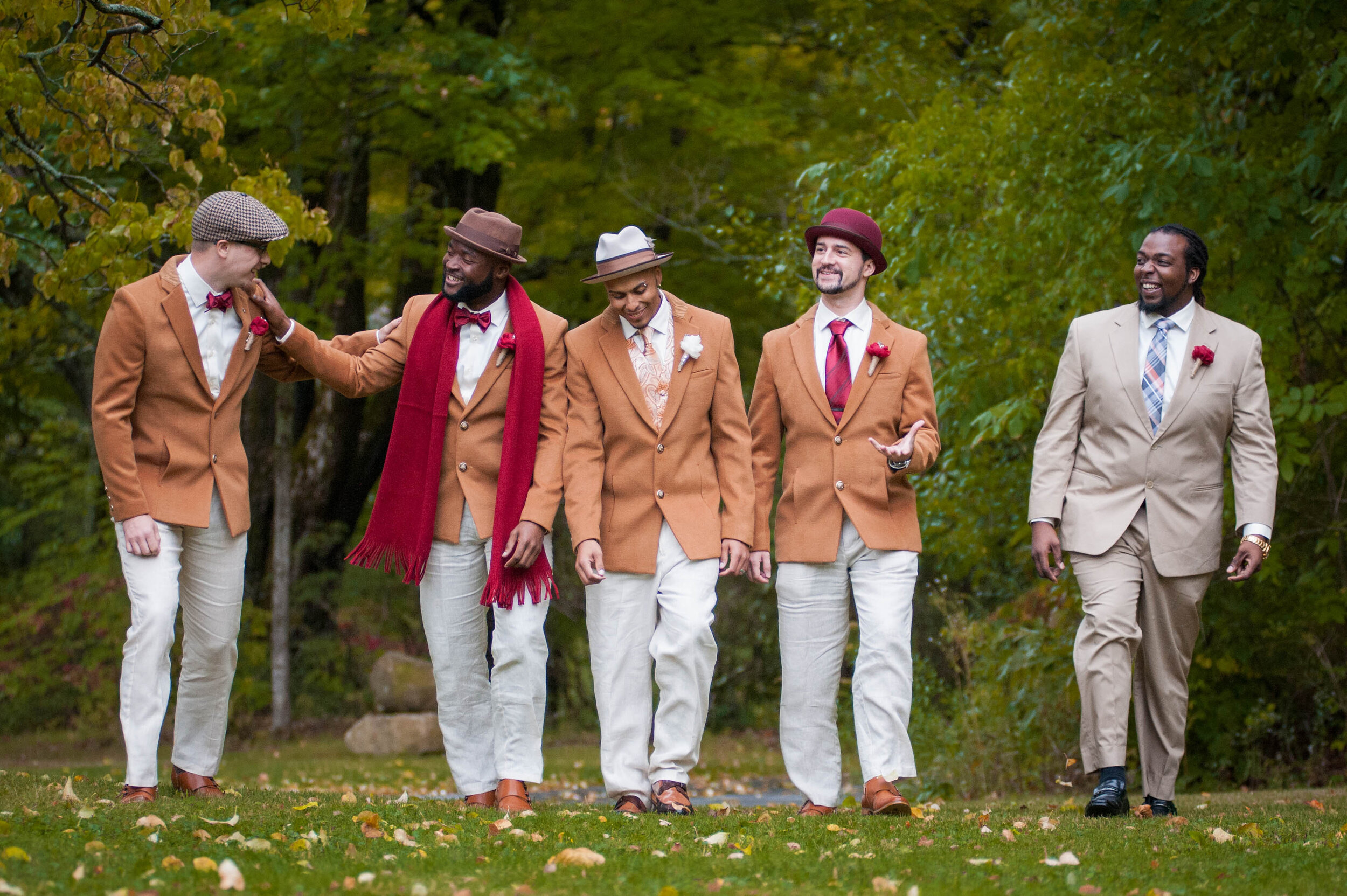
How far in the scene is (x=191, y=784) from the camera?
6.18 meters

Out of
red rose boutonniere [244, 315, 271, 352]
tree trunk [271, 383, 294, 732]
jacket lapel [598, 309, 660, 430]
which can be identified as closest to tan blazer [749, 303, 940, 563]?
jacket lapel [598, 309, 660, 430]

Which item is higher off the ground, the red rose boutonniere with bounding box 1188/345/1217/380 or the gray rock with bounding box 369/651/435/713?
the red rose boutonniere with bounding box 1188/345/1217/380

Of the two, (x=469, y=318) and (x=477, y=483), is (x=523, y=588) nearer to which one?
(x=477, y=483)

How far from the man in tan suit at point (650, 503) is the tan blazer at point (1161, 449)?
4.84 feet

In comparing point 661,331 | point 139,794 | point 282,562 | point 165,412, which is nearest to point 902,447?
point 661,331

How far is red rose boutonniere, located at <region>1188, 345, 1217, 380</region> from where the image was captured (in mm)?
6191

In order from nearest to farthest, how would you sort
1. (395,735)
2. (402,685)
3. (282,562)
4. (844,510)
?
(844,510), (395,735), (282,562), (402,685)

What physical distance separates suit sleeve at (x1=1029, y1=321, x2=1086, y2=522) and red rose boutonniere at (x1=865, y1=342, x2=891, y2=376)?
0.86 m

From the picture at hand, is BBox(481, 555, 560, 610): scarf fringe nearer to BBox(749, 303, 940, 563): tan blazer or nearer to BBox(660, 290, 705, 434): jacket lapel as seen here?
BBox(660, 290, 705, 434): jacket lapel

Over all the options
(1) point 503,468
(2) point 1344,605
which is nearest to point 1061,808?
(1) point 503,468

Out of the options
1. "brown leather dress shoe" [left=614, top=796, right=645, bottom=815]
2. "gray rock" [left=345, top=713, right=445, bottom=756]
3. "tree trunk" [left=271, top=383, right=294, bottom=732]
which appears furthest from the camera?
"tree trunk" [left=271, top=383, right=294, bottom=732]

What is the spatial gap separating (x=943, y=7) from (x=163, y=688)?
11.7 metres

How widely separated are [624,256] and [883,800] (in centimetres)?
244

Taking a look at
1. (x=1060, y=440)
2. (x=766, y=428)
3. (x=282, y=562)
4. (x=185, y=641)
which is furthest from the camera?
(x=282, y=562)
